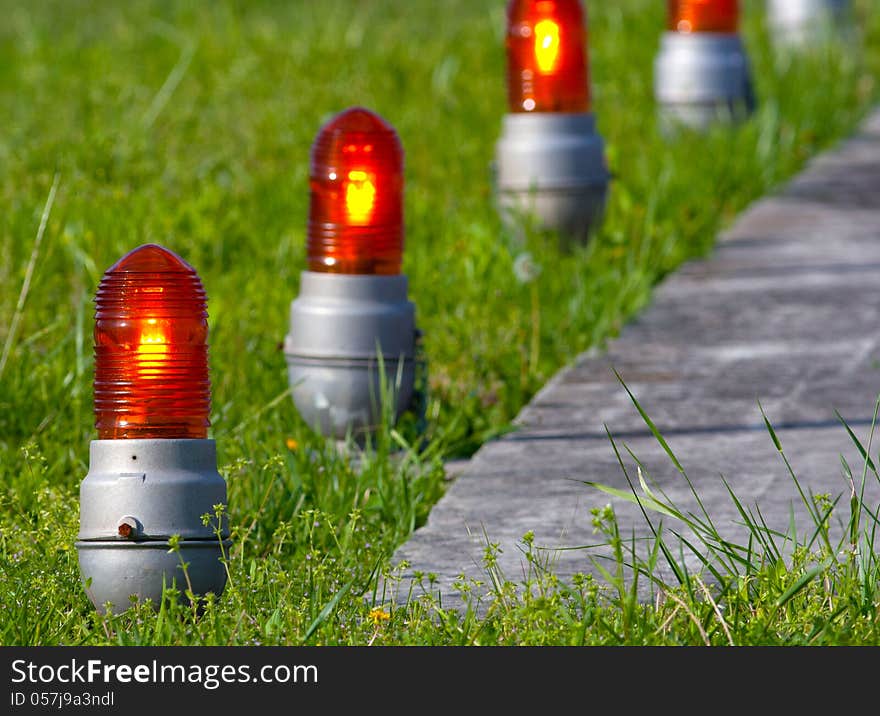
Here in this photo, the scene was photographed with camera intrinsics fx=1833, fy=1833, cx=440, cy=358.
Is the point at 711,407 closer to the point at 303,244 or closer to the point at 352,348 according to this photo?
the point at 352,348

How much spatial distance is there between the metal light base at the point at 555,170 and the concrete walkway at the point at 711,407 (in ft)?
1.39

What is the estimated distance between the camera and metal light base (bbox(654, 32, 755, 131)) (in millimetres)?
8016

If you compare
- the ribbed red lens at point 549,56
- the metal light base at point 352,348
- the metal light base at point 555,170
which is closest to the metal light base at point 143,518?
the metal light base at point 352,348

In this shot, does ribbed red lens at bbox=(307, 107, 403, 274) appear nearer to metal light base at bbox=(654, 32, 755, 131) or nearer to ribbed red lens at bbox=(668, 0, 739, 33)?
metal light base at bbox=(654, 32, 755, 131)

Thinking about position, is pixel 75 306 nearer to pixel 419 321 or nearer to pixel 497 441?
pixel 419 321

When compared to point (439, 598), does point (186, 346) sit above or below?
above

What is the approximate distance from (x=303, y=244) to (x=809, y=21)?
15.3ft

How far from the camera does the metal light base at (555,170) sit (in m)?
6.38

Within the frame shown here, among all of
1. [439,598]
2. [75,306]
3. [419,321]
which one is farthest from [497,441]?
[75,306]

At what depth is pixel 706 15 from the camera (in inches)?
318

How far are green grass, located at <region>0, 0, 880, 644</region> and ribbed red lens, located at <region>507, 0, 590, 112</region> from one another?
0.49 m

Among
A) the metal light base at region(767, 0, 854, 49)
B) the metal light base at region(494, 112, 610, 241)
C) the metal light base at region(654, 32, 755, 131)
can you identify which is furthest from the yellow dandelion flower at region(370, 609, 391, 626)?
the metal light base at region(767, 0, 854, 49)
